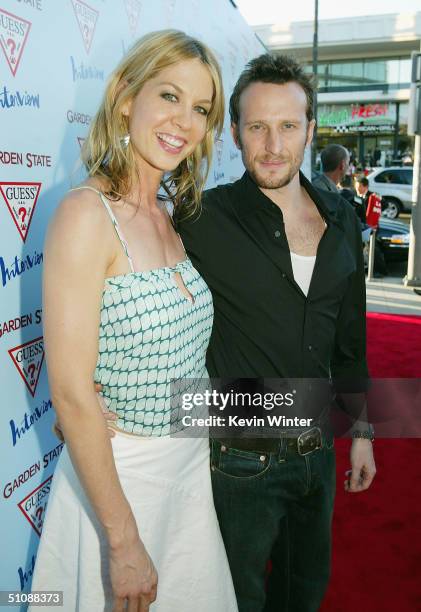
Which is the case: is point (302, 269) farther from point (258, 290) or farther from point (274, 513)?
point (274, 513)

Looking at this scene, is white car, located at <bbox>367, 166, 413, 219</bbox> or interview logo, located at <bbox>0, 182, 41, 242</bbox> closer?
interview logo, located at <bbox>0, 182, 41, 242</bbox>

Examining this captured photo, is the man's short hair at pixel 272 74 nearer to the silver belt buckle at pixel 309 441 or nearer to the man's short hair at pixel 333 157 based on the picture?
the silver belt buckle at pixel 309 441

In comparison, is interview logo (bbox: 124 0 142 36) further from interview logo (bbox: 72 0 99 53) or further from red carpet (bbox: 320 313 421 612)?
red carpet (bbox: 320 313 421 612)

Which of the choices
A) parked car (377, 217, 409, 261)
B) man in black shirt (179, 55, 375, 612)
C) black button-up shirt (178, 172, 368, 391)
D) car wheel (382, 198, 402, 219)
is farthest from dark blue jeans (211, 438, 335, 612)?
car wheel (382, 198, 402, 219)

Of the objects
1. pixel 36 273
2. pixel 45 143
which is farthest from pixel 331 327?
pixel 45 143

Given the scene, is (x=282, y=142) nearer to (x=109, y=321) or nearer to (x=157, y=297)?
(x=157, y=297)

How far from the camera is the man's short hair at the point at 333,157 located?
6.26 meters

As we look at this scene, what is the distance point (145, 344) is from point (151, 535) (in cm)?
48

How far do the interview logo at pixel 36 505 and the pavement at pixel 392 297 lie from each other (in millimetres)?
5563

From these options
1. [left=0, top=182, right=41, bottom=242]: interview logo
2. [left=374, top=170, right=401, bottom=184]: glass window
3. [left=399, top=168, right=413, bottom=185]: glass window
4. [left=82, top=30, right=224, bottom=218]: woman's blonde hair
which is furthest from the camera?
[left=374, top=170, right=401, bottom=184]: glass window

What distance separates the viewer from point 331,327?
1.78 m

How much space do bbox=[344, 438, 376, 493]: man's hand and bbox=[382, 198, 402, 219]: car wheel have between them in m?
14.1

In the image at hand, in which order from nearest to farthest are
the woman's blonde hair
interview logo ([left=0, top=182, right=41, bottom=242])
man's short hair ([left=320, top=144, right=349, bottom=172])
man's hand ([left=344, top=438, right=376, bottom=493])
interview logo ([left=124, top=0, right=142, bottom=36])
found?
A: 1. the woman's blonde hair
2. interview logo ([left=0, top=182, right=41, bottom=242])
3. man's hand ([left=344, top=438, right=376, bottom=493])
4. interview logo ([left=124, top=0, right=142, bottom=36])
5. man's short hair ([left=320, top=144, right=349, bottom=172])

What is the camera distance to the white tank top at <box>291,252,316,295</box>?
172cm
